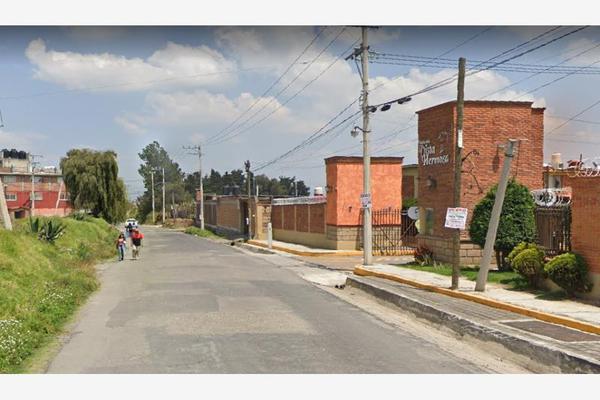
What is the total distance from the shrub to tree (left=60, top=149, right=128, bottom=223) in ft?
118

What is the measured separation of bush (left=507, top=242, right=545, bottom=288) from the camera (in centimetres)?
1467

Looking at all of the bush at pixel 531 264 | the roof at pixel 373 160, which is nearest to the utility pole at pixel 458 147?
A: the bush at pixel 531 264

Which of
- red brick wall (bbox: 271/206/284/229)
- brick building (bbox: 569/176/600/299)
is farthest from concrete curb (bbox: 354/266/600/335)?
red brick wall (bbox: 271/206/284/229)

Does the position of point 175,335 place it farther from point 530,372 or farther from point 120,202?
point 120,202

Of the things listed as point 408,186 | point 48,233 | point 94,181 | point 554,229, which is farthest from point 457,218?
point 94,181

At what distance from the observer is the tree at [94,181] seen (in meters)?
52.2

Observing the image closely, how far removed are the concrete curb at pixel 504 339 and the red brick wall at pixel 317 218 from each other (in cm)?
2165

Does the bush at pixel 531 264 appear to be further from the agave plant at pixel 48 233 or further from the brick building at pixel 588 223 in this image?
the agave plant at pixel 48 233

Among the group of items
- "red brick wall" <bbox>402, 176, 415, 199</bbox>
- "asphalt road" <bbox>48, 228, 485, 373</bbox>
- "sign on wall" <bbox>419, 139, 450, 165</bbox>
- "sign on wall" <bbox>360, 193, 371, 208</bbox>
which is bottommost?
"asphalt road" <bbox>48, 228, 485, 373</bbox>

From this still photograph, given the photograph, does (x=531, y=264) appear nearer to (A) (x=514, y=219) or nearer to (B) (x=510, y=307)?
(B) (x=510, y=307)

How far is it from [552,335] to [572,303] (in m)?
3.52

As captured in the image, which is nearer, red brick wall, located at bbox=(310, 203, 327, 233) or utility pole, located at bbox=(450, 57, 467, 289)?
utility pole, located at bbox=(450, 57, 467, 289)

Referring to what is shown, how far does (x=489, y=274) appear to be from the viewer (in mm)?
18156

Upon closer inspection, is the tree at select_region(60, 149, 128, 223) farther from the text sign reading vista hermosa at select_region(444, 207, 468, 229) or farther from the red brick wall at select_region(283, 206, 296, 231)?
the text sign reading vista hermosa at select_region(444, 207, 468, 229)
